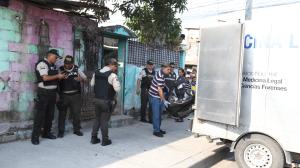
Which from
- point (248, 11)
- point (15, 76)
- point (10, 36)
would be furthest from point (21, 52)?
point (248, 11)

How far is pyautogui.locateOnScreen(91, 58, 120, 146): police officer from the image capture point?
707 centimetres

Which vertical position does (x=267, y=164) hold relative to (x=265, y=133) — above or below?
below

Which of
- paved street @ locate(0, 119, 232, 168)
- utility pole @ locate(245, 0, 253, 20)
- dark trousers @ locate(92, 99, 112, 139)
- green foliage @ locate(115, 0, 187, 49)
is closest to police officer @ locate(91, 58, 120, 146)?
dark trousers @ locate(92, 99, 112, 139)

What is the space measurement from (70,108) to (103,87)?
4.05 feet

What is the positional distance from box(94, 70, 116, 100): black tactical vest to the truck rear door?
5.58ft

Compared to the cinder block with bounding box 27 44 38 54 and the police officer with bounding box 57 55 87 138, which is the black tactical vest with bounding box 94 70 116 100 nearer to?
the police officer with bounding box 57 55 87 138

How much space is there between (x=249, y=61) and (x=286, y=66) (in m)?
0.67

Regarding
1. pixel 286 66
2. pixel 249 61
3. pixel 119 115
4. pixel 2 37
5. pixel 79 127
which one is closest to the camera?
pixel 286 66

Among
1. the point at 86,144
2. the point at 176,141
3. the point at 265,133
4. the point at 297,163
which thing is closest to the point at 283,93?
the point at 265,133

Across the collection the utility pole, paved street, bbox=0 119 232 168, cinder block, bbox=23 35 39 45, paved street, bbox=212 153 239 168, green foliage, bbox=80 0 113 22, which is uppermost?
the utility pole

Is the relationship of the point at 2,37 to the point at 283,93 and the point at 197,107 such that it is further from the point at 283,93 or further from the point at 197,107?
the point at 283,93

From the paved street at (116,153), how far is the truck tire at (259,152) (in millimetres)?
843

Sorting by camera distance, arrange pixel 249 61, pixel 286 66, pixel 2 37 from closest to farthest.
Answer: pixel 286 66
pixel 249 61
pixel 2 37

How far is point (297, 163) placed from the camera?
19.9ft
